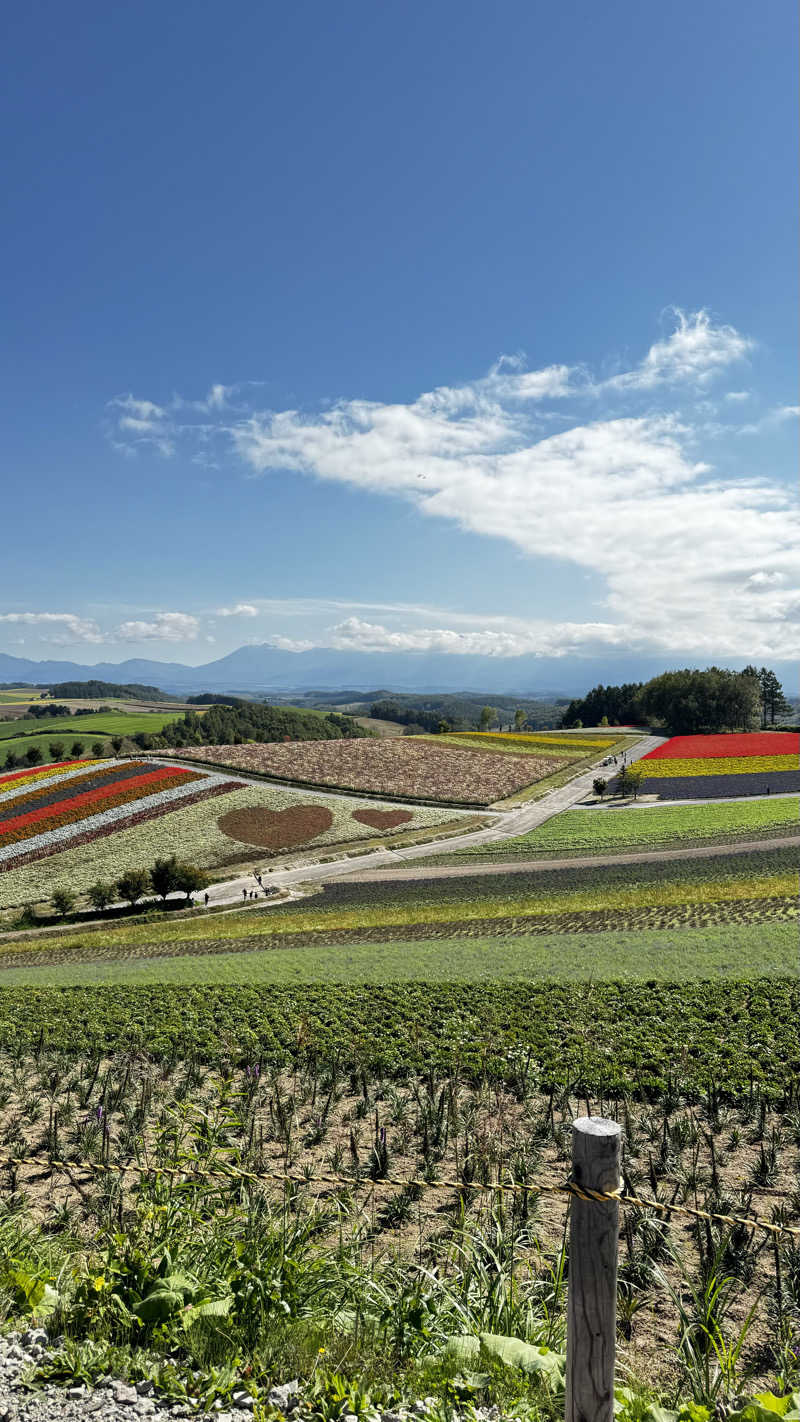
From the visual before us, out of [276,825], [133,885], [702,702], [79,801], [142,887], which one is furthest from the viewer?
[702,702]

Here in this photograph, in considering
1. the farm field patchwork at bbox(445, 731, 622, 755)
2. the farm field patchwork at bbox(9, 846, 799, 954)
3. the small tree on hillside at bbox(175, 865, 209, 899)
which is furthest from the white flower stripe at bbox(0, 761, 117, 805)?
the farm field patchwork at bbox(445, 731, 622, 755)

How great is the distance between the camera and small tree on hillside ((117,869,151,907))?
114ft

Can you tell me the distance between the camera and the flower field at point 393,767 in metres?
58.2

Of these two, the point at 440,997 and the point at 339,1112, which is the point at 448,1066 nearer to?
the point at 339,1112

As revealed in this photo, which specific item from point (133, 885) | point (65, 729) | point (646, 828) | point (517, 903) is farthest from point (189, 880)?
point (65, 729)

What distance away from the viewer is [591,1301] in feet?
9.87

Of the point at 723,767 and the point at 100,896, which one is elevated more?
the point at 723,767

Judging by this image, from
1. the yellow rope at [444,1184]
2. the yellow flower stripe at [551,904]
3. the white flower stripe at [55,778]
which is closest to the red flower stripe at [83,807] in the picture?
the white flower stripe at [55,778]

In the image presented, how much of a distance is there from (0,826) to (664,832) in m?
45.4

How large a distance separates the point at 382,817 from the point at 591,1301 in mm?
48219

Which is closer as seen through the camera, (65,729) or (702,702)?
(702,702)

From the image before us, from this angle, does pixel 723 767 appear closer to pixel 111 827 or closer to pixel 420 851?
pixel 420 851

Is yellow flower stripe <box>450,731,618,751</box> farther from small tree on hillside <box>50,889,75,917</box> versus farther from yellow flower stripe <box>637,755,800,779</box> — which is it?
small tree on hillside <box>50,889,75,917</box>

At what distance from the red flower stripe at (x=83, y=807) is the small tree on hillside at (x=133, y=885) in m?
12.7
